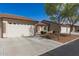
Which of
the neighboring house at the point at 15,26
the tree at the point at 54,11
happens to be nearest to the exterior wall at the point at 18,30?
the neighboring house at the point at 15,26

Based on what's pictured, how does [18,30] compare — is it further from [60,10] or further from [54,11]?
[60,10]

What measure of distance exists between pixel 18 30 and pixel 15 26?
0.56 metres

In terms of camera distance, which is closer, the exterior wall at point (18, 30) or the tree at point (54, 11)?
the exterior wall at point (18, 30)

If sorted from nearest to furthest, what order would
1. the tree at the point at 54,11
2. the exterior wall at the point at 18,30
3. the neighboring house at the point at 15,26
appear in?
1. the neighboring house at the point at 15,26
2. the exterior wall at the point at 18,30
3. the tree at the point at 54,11

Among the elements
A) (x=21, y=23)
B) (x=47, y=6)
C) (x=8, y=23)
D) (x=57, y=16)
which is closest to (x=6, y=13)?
(x=8, y=23)

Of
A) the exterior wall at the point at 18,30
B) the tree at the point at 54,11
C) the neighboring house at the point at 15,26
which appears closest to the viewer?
the neighboring house at the point at 15,26

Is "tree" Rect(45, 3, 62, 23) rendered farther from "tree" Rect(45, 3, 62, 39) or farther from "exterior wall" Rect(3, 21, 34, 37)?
"exterior wall" Rect(3, 21, 34, 37)

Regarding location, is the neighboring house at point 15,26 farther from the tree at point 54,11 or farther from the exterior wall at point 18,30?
the tree at point 54,11

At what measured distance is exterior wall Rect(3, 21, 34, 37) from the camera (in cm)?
1580

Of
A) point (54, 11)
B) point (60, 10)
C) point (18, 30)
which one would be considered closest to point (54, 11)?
point (54, 11)

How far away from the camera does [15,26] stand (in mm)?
16531

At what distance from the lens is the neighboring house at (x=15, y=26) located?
1544cm

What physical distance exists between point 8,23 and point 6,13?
99cm

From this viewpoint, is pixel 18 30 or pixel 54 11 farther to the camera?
pixel 54 11
